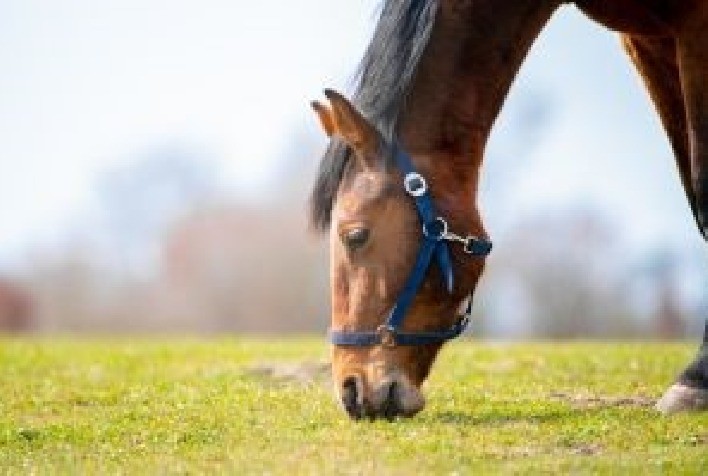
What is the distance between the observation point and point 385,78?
8.16 meters

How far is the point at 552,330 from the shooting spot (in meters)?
39.5

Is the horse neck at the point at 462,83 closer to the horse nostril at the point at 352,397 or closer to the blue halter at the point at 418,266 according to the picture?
the blue halter at the point at 418,266

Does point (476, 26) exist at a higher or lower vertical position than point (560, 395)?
higher

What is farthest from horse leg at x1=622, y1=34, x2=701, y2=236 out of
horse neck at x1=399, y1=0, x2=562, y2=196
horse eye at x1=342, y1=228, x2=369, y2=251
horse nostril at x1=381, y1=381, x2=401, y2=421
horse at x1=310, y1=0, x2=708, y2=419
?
horse nostril at x1=381, y1=381, x2=401, y2=421

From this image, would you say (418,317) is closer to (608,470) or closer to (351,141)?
(351,141)

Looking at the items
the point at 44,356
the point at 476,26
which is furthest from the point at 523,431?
the point at 44,356

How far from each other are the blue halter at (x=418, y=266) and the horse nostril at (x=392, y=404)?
25 centimetres

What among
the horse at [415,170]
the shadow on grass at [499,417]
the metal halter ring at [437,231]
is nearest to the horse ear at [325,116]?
the horse at [415,170]

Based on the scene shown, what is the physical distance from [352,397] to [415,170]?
1.29 meters

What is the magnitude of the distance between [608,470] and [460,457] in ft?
2.49

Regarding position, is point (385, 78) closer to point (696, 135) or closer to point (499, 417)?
point (696, 135)

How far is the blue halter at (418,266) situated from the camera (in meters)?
7.87

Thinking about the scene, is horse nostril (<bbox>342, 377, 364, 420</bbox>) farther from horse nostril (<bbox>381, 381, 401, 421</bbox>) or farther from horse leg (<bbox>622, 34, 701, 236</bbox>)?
horse leg (<bbox>622, 34, 701, 236</bbox>)

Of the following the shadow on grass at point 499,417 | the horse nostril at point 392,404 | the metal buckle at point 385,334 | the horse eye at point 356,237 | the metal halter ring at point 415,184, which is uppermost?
the metal halter ring at point 415,184
